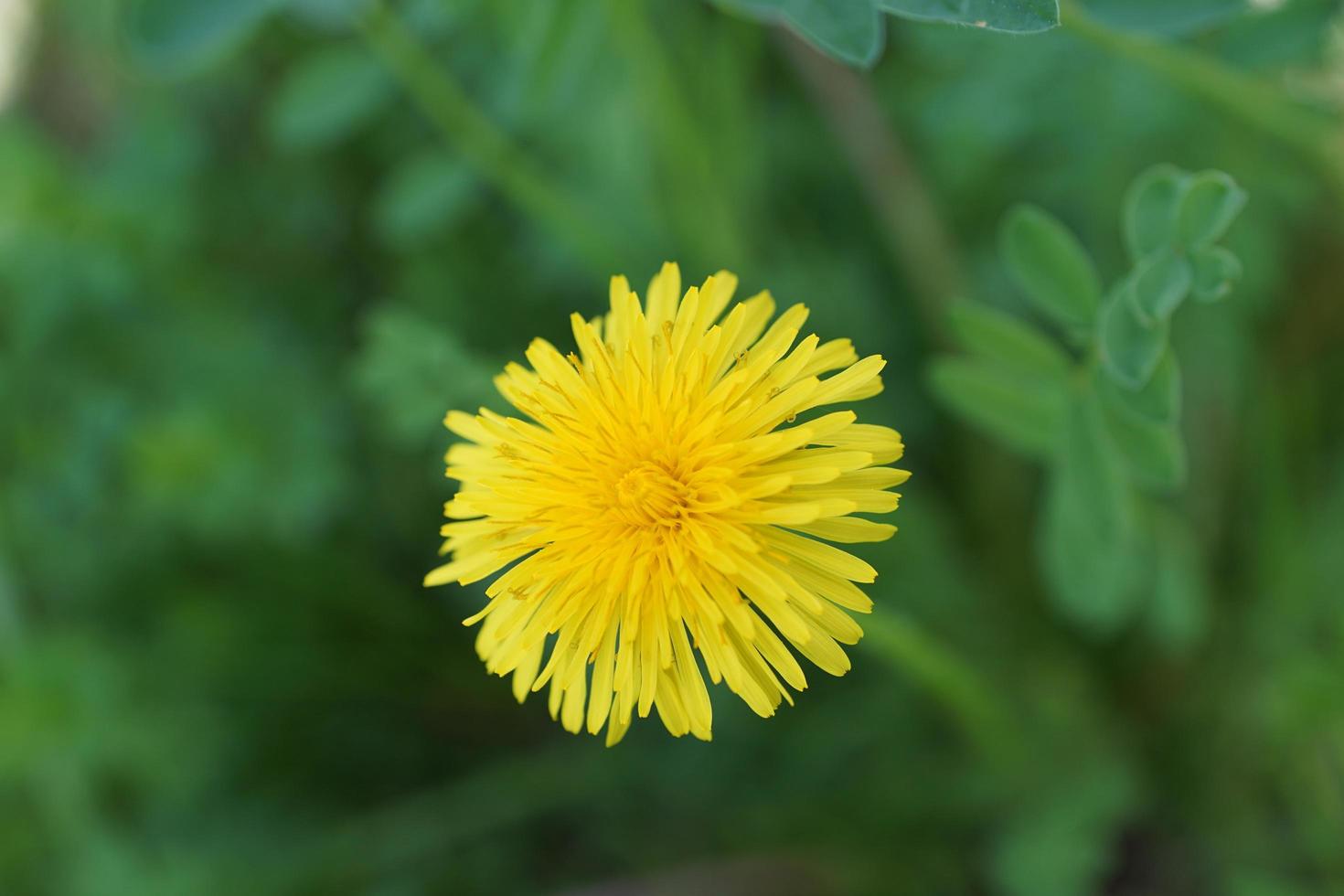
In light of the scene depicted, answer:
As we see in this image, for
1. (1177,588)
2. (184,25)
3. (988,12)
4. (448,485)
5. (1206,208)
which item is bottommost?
(1177,588)

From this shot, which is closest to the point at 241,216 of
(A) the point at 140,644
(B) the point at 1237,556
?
(A) the point at 140,644

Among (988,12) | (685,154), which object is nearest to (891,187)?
(685,154)

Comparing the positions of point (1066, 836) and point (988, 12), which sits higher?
point (988, 12)

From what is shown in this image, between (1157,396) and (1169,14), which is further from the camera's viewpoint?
(1169,14)

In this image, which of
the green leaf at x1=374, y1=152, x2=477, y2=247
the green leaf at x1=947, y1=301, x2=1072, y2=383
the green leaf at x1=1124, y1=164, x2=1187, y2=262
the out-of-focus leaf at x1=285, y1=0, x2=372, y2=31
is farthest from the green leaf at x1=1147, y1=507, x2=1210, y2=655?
the out-of-focus leaf at x1=285, y1=0, x2=372, y2=31

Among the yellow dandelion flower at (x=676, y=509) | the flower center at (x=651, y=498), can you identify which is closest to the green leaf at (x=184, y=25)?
the yellow dandelion flower at (x=676, y=509)

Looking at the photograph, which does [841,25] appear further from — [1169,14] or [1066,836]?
[1066,836]

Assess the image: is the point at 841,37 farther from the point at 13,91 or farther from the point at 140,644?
the point at 13,91

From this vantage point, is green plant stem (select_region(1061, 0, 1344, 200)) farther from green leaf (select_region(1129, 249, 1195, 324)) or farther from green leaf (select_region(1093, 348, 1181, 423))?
green leaf (select_region(1093, 348, 1181, 423))
